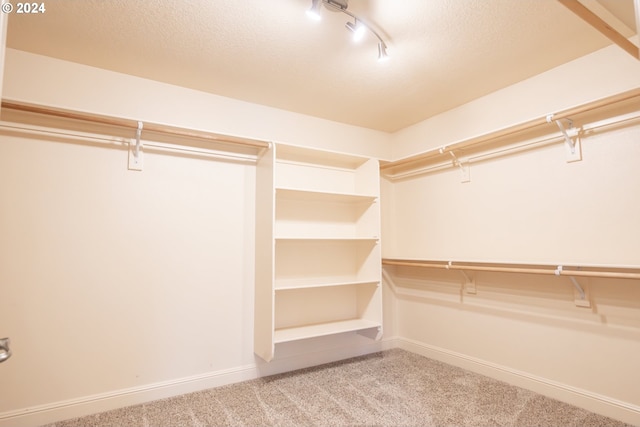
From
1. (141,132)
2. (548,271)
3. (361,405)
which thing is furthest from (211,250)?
Answer: (548,271)

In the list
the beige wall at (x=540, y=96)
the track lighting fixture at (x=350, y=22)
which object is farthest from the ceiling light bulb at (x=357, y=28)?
the beige wall at (x=540, y=96)

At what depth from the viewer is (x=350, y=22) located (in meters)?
1.96

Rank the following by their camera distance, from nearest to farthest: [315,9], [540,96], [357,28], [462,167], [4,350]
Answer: [4,350], [315,9], [357,28], [540,96], [462,167]

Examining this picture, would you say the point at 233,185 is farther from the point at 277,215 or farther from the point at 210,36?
the point at 210,36

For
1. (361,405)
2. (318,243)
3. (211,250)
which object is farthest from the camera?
(318,243)

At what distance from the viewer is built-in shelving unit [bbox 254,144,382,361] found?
283 cm

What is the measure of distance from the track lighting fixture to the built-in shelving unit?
107 centimetres

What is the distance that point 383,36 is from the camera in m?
2.12

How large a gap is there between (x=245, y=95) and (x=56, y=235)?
5.68 feet

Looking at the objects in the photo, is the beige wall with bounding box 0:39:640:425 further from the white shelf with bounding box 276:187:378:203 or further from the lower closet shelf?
the white shelf with bounding box 276:187:378:203

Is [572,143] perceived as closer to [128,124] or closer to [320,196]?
[320,196]

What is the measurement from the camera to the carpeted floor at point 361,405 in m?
2.10

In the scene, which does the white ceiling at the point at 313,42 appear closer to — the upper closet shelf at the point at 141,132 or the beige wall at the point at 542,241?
the beige wall at the point at 542,241

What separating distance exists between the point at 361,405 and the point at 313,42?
243 centimetres
